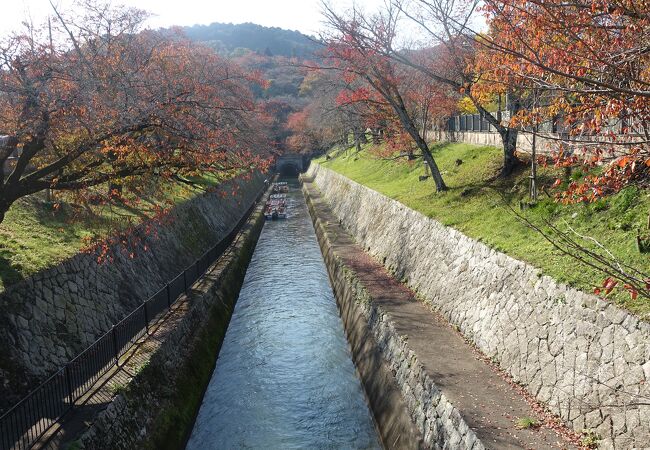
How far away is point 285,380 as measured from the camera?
1386 centimetres

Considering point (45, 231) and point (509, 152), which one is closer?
point (45, 231)

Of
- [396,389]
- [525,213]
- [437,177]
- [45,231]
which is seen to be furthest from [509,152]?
[45,231]

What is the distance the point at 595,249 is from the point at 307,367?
879cm

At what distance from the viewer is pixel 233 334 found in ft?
56.2

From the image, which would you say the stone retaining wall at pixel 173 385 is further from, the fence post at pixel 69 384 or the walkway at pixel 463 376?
the walkway at pixel 463 376

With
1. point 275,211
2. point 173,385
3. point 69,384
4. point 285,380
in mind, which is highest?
point 69,384

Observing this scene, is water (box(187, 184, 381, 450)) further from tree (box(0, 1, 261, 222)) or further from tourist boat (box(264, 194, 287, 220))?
tourist boat (box(264, 194, 287, 220))

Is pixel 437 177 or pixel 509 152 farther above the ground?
pixel 509 152

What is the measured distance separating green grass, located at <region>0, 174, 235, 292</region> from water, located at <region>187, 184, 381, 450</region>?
548cm

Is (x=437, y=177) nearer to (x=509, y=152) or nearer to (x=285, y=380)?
(x=509, y=152)

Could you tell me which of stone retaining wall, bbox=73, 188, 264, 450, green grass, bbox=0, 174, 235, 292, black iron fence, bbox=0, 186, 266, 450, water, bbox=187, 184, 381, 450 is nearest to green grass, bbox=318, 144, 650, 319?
water, bbox=187, 184, 381, 450

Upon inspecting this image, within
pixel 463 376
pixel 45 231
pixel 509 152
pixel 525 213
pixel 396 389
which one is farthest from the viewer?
pixel 509 152

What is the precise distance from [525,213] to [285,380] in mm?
8559

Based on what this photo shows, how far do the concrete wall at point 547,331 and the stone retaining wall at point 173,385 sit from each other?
6888mm
